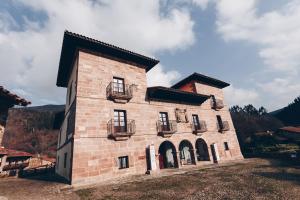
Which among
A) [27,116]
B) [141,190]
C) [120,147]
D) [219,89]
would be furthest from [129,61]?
[27,116]

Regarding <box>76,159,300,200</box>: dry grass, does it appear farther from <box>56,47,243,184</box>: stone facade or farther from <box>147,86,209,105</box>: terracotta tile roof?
<box>147,86,209,105</box>: terracotta tile roof

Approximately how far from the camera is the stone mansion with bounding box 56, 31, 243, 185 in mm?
11047

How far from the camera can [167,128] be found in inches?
622

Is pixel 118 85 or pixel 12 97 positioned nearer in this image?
pixel 12 97

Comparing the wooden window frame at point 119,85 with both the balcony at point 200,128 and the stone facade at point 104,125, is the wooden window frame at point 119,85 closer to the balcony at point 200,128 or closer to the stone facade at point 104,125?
the stone facade at point 104,125

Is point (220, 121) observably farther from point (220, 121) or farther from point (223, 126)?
point (223, 126)

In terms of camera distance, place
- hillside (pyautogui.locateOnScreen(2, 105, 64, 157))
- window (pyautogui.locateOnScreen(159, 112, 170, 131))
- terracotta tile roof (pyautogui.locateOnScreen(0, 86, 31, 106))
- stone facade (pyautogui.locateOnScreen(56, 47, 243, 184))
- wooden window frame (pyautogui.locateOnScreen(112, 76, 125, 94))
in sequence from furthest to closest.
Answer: hillside (pyautogui.locateOnScreen(2, 105, 64, 157)), window (pyautogui.locateOnScreen(159, 112, 170, 131)), wooden window frame (pyautogui.locateOnScreen(112, 76, 125, 94)), stone facade (pyautogui.locateOnScreen(56, 47, 243, 184)), terracotta tile roof (pyautogui.locateOnScreen(0, 86, 31, 106))

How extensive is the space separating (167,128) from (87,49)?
9.48 meters

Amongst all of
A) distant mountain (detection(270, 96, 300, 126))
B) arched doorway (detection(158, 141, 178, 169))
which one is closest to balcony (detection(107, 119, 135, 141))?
arched doorway (detection(158, 141, 178, 169))

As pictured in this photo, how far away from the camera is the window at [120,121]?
1269 centimetres

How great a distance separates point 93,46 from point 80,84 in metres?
3.34

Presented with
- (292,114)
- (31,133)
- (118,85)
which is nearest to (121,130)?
(118,85)

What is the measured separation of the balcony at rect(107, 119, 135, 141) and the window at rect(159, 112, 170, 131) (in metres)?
3.48

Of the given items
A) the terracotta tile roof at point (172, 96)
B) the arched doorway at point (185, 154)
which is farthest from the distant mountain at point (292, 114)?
the arched doorway at point (185, 154)
